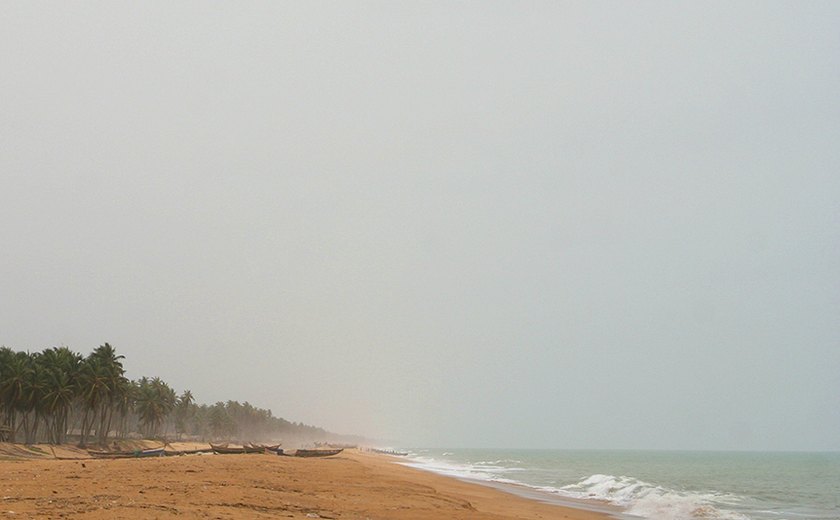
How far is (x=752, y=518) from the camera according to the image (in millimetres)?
33625

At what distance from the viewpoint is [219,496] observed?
66.6 ft

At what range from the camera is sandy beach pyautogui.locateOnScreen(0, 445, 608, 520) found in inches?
653

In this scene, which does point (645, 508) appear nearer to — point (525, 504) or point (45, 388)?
point (525, 504)

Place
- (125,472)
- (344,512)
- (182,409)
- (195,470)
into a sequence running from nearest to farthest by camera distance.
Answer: (344,512), (125,472), (195,470), (182,409)

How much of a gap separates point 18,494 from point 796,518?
3874cm

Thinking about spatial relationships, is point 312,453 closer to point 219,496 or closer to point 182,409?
point 219,496

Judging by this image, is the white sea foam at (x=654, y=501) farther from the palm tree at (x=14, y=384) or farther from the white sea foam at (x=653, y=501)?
the palm tree at (x=14, y=384)

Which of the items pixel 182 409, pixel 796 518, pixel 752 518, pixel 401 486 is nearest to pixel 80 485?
pixel 401 486

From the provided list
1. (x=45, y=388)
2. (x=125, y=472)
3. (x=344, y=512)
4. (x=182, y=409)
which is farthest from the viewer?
(x=182, y=409)

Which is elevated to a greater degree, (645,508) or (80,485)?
(80,485)

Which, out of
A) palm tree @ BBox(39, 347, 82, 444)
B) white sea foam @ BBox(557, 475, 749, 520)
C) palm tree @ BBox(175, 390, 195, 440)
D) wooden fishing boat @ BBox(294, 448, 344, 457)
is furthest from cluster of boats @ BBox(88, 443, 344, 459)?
palm tree @ BBox(175, 390, 195, 440)

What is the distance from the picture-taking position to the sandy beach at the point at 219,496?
1659cm

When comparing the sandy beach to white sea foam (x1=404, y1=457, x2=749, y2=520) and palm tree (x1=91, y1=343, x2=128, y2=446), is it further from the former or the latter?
palm tree (x1=91, y1=343, x2=128, y2=446)

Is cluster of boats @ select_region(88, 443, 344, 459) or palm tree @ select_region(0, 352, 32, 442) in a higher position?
palm tree @ select_region(0, 352, 32, 442)
